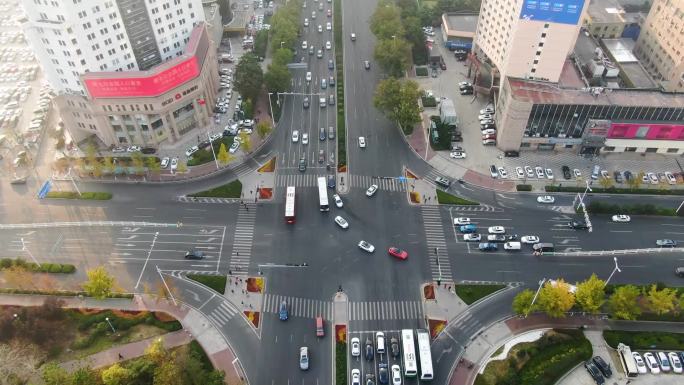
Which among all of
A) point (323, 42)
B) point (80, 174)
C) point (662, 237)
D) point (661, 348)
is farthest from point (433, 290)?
point (323, 42)

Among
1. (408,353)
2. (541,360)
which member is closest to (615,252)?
(541,360)

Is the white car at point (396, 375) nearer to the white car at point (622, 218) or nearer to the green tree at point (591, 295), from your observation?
the green tree at point (591, 295)

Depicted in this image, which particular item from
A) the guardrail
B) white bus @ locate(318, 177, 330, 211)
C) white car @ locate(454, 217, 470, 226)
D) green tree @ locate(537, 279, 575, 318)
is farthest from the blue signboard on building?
green tree @ locate(537, 279, 575, 318)

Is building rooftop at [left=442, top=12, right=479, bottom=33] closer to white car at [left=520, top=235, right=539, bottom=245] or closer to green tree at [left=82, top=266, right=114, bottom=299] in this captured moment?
white car at [left=520, top=235, right=539, bottom=245]

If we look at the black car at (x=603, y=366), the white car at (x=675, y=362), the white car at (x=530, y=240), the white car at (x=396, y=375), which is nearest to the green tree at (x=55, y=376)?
the white car at (x=396, y=375)

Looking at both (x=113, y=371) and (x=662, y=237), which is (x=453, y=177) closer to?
(x=662, y=237)
